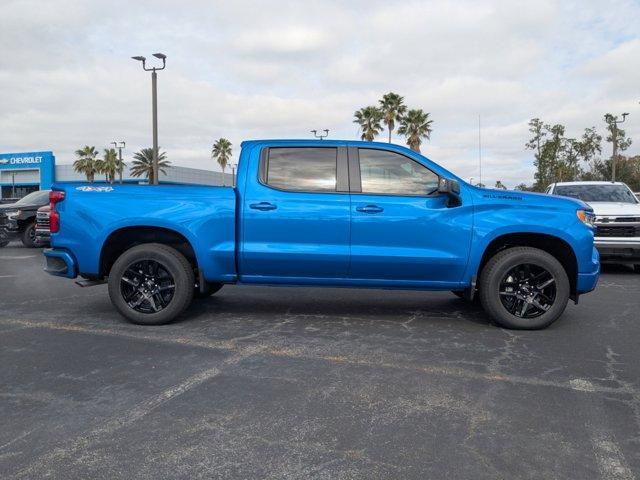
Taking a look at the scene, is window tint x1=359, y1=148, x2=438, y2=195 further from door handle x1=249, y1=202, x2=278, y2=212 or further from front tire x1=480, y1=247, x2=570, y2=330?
front tire x1=480, y1=247, x2=570, y2=330

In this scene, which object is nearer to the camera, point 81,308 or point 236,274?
point 236,274

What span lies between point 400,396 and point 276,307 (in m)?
3.22

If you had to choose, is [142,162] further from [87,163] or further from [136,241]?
[136,241]

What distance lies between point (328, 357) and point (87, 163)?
66.3m

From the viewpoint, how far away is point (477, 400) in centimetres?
355

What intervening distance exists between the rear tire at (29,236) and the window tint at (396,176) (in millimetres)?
13348

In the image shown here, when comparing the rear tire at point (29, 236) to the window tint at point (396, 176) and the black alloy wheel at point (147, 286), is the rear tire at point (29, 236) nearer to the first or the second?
the black alloy wheel at point (147, 286)

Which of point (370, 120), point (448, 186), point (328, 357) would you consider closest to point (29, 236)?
point (328, 357)

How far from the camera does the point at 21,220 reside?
51.0ft

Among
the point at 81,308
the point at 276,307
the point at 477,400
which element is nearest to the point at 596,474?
the point at 477,400

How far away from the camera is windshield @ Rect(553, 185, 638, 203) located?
35.8 feet

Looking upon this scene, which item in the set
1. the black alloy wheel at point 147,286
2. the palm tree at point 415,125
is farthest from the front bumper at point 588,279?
the palm tree at point 415,125

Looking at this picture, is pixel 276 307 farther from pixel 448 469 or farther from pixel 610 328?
pixel 448 469

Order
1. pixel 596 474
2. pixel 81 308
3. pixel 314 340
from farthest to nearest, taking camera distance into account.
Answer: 1. pixel 81 308
2. pixel 314 340
3. pixel 596 474
